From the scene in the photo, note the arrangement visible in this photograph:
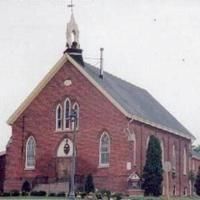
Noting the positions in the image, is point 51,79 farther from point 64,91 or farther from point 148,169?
point 148,169

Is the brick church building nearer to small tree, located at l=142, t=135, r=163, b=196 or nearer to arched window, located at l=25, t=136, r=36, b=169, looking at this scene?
arched window, located at l=25, t=136, r=36, b=169

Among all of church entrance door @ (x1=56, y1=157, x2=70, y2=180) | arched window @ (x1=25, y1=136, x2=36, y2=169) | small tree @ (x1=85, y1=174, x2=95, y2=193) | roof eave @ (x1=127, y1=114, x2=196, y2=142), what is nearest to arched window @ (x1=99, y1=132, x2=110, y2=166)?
small tree @ (x1=85, y1=174, x2=95, y2=193)

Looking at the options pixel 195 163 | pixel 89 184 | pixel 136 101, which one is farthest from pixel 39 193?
pixel 195 163

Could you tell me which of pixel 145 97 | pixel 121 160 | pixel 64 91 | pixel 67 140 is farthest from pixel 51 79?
pixel 145 97

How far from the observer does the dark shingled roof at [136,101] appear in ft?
182

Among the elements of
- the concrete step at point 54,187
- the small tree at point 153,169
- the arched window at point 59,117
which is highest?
the arched window at point 59,117

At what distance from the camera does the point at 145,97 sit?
6906 centimetres

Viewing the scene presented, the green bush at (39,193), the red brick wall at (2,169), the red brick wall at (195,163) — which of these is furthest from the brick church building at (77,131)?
the red brick wall at (195,163)

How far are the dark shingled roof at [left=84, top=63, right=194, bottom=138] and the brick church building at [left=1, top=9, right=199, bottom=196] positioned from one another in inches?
4.9

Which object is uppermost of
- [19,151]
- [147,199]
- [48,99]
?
[48,99]

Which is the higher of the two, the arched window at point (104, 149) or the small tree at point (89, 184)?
the arched window at point (104, 149)

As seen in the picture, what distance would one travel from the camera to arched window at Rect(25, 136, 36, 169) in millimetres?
56375

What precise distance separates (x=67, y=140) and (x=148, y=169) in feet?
22.5

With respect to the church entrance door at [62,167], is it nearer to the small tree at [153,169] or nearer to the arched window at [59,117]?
the arched window at [59,117]
